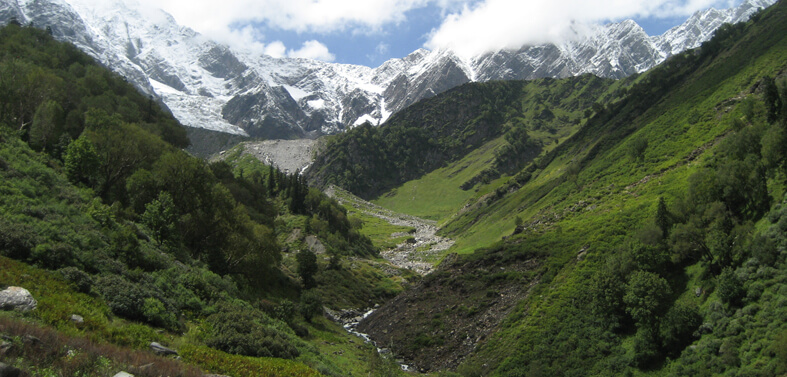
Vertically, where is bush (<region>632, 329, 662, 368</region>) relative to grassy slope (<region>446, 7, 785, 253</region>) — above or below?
below

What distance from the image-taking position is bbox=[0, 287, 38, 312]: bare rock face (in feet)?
46.3

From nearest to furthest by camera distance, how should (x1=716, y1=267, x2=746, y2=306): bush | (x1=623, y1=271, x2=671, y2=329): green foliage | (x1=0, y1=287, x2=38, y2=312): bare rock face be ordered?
(x1=0, y1=287, x2=38, y2=312): bare rock face → (x1=716, y1=267, x2=746, y2=306): bush → (x1=623, y1=271, x2=671, y2=329): green foliage

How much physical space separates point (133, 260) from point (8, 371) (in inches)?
847

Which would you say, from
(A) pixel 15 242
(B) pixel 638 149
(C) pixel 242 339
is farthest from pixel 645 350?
(B) pixel 638 149

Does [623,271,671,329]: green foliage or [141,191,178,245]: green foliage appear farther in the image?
[141,191,178,245]: green foliage

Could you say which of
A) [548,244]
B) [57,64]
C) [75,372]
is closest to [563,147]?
[548,244]

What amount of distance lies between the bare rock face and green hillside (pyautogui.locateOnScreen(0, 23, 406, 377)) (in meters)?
0.36

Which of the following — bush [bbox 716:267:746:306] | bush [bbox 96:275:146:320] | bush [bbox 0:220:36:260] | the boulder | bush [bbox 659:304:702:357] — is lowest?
bush [bbox 659:304:702:357]

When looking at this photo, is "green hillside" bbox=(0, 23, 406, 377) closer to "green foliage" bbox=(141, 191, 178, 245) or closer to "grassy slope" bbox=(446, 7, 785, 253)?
"green foliage" bbox=(141, 191, 178, 245)

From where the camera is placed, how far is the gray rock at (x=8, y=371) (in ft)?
30.6

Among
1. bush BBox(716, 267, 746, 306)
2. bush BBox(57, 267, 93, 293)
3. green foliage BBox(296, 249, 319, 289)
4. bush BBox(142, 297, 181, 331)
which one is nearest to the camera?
bush BBox(57, 267, 93, 293)

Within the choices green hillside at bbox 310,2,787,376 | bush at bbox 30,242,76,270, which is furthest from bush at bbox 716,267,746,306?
bush at bbox 30,242,76,270

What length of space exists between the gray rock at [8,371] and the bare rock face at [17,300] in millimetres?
6029

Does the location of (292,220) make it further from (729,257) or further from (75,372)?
(75,372)
